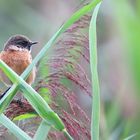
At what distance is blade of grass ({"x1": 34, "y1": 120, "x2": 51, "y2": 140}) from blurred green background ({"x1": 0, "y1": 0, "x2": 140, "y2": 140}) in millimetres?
325

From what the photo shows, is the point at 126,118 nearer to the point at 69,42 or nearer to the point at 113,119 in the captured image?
the point at 113,119

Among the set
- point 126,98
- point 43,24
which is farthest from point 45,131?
point 43,24

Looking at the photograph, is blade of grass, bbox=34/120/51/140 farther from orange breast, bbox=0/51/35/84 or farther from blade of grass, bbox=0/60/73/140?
orange breast, bbox=0/51/35/84

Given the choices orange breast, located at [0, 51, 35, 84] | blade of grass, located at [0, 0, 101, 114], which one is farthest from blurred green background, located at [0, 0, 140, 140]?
orange breast, located at [0, 51, 35, 84]

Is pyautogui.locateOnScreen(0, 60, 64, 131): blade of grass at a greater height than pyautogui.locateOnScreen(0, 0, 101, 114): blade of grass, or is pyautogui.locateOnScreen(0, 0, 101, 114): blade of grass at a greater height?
pyautogui.locateOnScreen(0, 0, 101, 114): blade of grass

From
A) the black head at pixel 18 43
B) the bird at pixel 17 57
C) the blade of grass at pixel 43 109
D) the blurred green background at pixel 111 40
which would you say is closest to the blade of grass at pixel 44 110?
the blade of grass at pixel 43 109

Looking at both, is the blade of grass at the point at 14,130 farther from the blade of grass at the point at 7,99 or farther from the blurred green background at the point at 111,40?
the blurred green background at the point at 111,40

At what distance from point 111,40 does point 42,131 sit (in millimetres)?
1258

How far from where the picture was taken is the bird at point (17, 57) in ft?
7.50

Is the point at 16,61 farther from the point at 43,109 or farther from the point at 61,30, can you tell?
the point at 43,109

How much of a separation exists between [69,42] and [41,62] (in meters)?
0.16

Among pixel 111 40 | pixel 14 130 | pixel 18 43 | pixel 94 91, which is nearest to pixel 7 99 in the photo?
pixel 14 130

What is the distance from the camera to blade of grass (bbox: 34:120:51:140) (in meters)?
1.46

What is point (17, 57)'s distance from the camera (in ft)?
8.05
